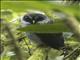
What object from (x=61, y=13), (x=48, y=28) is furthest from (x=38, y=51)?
(x=61, y=13)

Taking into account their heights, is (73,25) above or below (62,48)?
above

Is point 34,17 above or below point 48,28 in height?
below

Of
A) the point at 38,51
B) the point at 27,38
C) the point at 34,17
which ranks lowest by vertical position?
the point at 27,38

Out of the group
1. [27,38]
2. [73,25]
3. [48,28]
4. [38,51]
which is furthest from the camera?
[27,38]

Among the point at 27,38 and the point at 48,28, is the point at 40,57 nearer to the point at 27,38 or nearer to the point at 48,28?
the point at 27,38

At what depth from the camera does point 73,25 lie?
0.75ft

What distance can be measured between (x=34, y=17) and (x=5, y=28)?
1.31m

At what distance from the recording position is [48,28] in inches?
15.0

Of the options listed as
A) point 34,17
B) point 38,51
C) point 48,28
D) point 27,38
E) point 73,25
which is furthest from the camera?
point 27,38

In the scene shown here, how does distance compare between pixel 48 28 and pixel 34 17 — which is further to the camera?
pixel 34 17

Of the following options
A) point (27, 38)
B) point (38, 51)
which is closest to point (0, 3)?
point (38, 51)

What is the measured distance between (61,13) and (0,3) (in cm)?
9

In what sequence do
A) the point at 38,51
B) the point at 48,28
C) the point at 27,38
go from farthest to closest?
1. the point at 27,38
2. the point at 38,51
3. the point at 48,28

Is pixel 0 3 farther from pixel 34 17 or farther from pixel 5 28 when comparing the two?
pixel 34 17
